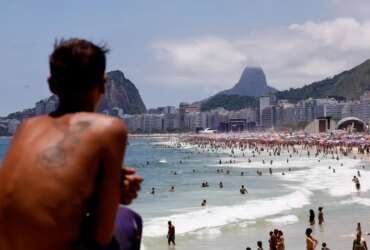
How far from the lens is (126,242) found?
1788 millimetres

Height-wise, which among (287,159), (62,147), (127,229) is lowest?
(287,159)

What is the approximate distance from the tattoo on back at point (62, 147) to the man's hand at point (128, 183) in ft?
0.53

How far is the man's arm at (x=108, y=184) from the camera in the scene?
5.26 ft

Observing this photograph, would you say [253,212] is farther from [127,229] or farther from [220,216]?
[127,229]

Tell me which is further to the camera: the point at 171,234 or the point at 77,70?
the point at 171,234

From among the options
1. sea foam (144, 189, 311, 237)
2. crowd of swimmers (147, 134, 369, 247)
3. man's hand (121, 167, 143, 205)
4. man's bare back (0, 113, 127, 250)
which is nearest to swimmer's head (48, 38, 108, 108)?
man's bare back (0, 113, 127, 250)

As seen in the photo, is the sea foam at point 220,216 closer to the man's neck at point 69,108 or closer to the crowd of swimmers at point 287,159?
the crowd of swimmers at point 287,159

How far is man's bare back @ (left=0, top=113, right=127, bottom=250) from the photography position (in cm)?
157

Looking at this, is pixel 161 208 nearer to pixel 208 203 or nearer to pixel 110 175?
pixel 208 203

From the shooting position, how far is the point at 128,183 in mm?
1716

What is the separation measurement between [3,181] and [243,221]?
81.2 feet

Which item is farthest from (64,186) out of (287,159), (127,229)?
(287,159)

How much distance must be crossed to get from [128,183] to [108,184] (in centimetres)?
11

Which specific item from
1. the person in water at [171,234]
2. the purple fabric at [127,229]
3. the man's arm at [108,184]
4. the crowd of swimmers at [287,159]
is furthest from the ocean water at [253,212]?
the man's arm at [108,184]
